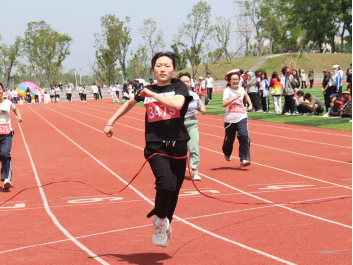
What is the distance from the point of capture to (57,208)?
6012 millimetres

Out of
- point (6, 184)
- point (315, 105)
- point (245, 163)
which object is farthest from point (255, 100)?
point (6, 184)

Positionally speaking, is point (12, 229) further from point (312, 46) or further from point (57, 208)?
point (312, 46)

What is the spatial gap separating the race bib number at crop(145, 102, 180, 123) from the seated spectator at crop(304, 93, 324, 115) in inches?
585

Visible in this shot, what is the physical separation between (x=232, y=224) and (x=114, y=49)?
5847 cm

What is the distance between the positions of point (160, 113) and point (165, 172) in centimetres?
52

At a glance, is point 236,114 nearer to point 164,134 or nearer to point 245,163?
point 245,163

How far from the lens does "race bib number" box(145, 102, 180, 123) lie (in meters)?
3.93

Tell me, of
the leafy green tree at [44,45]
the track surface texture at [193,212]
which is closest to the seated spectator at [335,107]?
the track surface texture at [193,212]

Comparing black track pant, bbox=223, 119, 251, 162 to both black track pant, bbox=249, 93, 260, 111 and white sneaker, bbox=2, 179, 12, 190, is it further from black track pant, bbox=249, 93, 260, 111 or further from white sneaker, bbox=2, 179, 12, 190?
black track pant, bbox=249, 93, 260, 111

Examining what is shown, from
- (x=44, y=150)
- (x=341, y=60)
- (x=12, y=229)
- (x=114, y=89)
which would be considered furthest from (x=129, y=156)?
(x=341, y=60)

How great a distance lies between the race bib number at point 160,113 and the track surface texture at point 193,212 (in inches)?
48.3

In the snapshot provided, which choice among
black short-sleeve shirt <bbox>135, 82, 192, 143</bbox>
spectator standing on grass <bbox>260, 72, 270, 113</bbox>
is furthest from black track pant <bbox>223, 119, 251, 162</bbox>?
spectator standing on grass <bbox>260, 72, 270, 113</bbox>

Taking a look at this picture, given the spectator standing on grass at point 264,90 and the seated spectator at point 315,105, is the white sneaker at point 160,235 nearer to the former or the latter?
the seated spectator at point 315,105

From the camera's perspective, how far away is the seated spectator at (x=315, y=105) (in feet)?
58.1
